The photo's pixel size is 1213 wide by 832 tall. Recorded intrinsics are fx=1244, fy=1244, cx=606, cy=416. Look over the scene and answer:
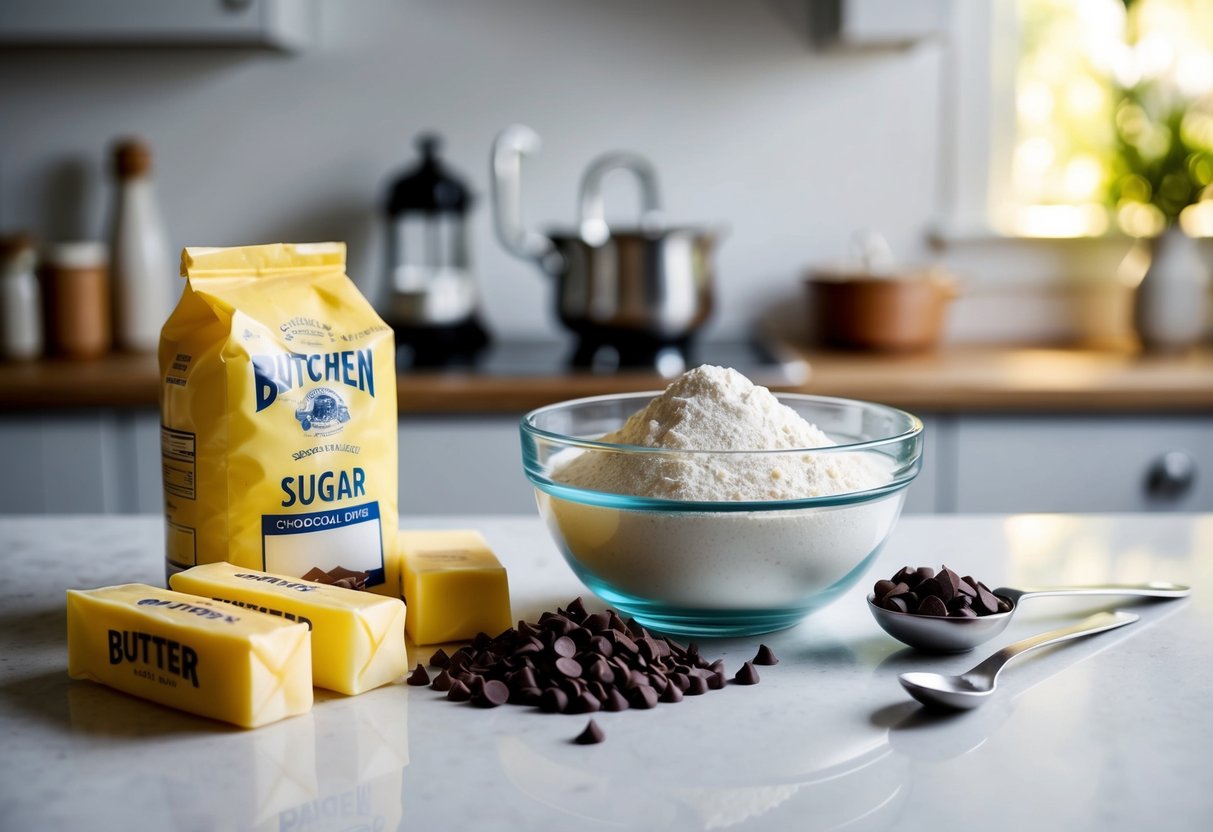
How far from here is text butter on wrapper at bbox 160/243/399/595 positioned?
0.91 m

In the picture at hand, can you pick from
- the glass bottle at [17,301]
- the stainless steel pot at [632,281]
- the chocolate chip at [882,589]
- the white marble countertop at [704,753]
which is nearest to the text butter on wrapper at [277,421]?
the white marble countertop at [704,753]

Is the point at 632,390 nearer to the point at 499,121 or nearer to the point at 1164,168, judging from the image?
the point at 499,121

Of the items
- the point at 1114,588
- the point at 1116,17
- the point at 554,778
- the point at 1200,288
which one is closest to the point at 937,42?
the point at 1116,17

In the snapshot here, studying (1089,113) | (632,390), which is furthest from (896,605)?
(1089,113)

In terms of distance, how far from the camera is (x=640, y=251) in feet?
7.35

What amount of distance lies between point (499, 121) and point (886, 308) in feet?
3.03

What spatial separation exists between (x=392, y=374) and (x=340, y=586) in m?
0.17

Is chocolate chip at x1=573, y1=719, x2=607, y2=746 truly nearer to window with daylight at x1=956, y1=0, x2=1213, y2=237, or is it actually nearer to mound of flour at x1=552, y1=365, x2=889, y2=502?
mound of flour at x1=552, y1=365, x2=889, y2=502

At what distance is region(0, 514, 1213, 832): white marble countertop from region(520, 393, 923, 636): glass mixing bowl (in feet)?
0.13

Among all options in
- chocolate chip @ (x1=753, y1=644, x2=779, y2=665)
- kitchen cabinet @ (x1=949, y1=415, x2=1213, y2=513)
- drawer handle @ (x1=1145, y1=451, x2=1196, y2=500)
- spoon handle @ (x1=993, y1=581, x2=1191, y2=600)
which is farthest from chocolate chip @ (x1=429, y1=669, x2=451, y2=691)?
drawer handle @ (x1=1145, y1=451, x2=1196, y2=500)

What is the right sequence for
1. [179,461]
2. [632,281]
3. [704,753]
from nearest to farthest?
1. [704,753]
2. [179,461]
3. [632,281]

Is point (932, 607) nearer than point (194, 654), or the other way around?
point (194, 654)

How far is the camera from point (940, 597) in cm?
90

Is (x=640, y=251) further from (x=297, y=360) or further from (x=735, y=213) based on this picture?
(x=297, y=360)
